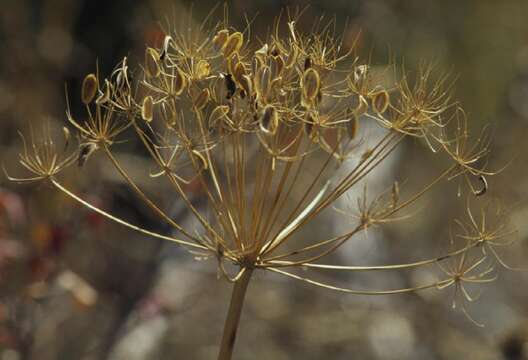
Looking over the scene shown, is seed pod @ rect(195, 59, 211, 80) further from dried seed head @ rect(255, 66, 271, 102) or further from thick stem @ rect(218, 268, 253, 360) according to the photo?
thick stem @ rect(218, 268, 253, 360)

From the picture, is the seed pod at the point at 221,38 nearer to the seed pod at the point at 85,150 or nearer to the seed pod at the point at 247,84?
the seed pod at the point at 247,84

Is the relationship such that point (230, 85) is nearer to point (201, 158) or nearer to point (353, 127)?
point (201, 158)


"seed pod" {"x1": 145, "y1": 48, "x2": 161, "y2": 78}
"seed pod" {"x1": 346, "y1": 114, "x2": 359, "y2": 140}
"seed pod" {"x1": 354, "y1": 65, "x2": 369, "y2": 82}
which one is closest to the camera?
"seed pod" {"x1": 346, "y1": 114, "x2": 359, "y2": 140}

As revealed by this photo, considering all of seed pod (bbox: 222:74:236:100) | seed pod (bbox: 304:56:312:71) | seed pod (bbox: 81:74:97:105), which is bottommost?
seed pod (bbox: 81:74:97:105)

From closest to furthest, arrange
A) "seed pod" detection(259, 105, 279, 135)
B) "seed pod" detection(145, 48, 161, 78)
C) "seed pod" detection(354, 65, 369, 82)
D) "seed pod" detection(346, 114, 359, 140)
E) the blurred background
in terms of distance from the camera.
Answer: "seed pod" detection(259, 105, 279, 135) < "seed pod" detection(346, 114, 359, 140) < "seed pod" detection(354, 65, 369, 82) < "seed pod" detection(145, 48, 161, 78) < the blurred background

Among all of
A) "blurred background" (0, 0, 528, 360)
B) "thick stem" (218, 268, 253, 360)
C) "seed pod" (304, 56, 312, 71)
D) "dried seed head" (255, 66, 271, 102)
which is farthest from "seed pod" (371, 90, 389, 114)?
"blurred background" (0, 0, 528, 360)

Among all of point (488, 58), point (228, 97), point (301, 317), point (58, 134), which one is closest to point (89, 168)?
point (58, 134)
